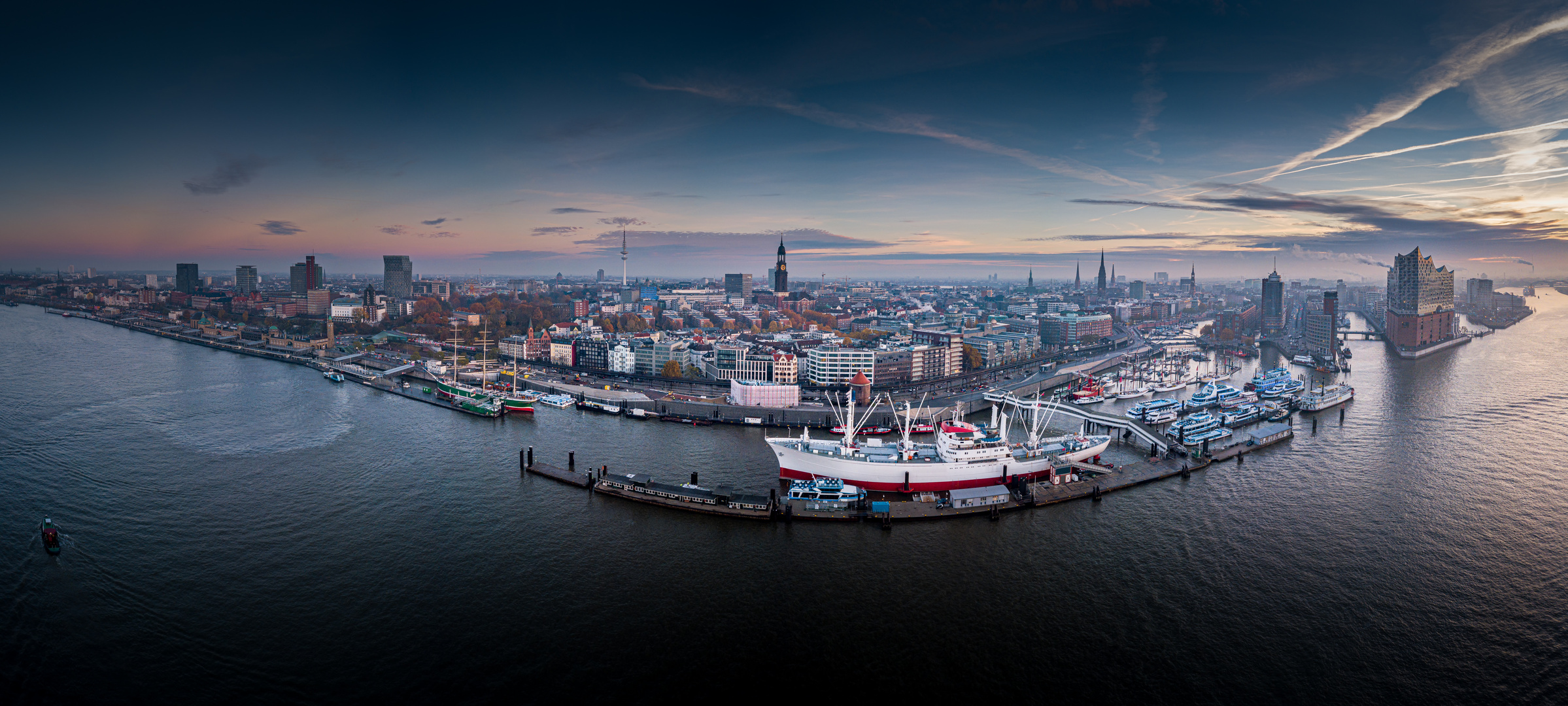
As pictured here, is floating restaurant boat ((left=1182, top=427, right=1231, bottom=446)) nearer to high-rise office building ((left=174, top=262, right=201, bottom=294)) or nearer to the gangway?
the gangway

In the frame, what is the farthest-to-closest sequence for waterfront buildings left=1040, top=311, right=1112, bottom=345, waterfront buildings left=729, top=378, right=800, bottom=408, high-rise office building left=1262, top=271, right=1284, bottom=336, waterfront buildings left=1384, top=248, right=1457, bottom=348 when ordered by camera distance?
high-rise office building left=1262, top=271, right=1284, bottom=336 → waterfront buildings left=1040, top=311, right=1112, bottom=345 → waterfront buildings left=1384, top=248, right=1457, bottom=348 → waterfront buildings left=729, top=378, right=800, bottom=408

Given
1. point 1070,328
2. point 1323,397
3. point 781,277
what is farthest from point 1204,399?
point 781,277

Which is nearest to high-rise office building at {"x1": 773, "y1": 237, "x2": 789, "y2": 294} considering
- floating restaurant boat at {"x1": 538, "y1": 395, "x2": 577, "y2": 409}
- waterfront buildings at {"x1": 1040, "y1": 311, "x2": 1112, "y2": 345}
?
waterfront buildings at {"x1": 1040, "y1": 311, "x2": 1112, "y2": 345}

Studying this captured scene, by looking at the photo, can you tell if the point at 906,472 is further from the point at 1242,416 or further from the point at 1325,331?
the point at 1325,331

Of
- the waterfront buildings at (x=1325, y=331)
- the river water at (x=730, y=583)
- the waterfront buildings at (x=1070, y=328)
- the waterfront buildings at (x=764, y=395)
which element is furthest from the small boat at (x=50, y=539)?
the waterfront buildings at (x=1325, y=331)

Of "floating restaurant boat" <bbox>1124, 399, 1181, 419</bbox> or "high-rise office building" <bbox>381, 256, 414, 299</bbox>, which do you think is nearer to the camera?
"floating restaurant boat" <bbox>1124, 399, 1181, 419</bbox>

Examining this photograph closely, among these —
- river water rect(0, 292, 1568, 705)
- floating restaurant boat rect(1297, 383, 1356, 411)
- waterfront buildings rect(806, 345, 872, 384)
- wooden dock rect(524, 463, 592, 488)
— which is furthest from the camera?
waterfront buildings rect(806, 345, 872, 384)

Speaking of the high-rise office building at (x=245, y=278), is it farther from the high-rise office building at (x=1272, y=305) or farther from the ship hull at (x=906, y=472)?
the high-rise office building at (x=1272, y=305)

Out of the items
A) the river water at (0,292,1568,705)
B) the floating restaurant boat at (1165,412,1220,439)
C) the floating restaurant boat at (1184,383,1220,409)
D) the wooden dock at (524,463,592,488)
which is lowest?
the river water at (0,292,1568,705)
